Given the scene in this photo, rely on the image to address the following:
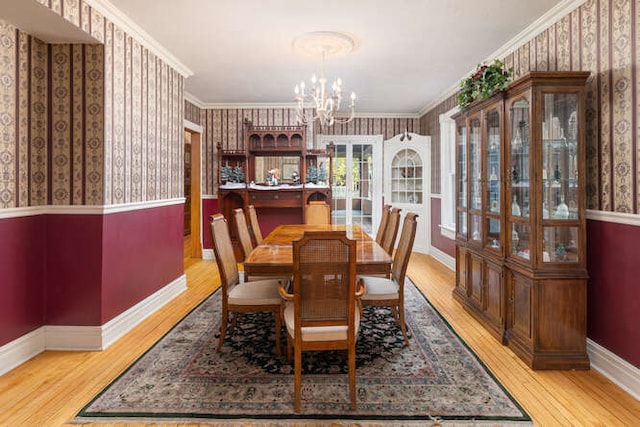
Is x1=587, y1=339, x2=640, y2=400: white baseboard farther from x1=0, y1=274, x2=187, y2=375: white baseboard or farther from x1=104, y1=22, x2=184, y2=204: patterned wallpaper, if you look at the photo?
x1=104, y1=22, x2=184, y2=204: patterned wallpaper

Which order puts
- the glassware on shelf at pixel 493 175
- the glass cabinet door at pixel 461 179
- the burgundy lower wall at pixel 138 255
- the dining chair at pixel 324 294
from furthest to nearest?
1. the glass cabinet door at pixel 461 179
2. the glassware on shelf at pixel 493 175
3. the burgundy lower wall at pixel 138 255
4. the dining chair at pixel 324 294

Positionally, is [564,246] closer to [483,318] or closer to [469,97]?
[483,318]

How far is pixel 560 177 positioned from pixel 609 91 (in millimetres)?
622

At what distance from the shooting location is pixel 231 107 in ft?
20.5

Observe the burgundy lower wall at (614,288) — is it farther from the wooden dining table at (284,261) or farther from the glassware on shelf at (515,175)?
the wooden dining table at (284,261)

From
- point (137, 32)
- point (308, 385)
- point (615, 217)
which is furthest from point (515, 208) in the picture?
point (137, 32)

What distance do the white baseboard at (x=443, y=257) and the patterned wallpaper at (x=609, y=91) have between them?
2962 millimetres

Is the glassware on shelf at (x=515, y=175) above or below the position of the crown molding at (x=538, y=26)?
below

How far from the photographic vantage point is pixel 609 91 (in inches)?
97.5

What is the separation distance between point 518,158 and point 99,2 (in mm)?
3369

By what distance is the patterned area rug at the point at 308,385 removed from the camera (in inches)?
78.7

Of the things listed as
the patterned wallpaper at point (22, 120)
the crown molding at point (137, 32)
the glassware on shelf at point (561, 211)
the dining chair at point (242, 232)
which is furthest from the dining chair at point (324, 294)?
the crown molding at point (137, 32)

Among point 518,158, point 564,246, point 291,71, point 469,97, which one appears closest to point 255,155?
point 291,71

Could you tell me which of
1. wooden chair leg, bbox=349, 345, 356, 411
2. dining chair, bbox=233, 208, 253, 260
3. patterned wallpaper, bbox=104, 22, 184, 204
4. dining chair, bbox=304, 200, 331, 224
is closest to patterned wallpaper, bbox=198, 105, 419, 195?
dining chair, bbox=304, 200, 331, 224
